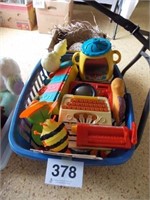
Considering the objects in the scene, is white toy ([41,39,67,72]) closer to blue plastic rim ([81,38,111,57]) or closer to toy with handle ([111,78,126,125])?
blue plastic rim ([81,38,111,57])

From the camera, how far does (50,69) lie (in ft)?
2.76

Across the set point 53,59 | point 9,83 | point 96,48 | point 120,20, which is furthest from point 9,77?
point 120,20

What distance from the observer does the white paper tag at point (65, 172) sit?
0.63 m

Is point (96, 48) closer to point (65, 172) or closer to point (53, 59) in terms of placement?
point (53, 59)

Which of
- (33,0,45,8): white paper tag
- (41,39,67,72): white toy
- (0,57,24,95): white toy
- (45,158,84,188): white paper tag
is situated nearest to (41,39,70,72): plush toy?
(41,39,67,72): white toy

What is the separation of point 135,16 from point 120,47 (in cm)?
48

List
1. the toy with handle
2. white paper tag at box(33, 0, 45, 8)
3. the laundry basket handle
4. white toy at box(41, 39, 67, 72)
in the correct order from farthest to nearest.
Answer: white paper tag at box(33, 0, 45, 8)
white toy at box(41, 39, 67, 72)
the toy with handle
the laundry basket handle

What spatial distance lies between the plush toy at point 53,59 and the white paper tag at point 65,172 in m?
0.36

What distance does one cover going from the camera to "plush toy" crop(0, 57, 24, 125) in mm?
819

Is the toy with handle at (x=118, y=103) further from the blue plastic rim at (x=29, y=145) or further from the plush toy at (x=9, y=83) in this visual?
the plush toy at (x=9, y=83)

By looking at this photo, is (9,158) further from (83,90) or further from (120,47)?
(120,47)

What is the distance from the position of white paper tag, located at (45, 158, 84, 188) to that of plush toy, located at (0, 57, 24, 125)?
0.93ft

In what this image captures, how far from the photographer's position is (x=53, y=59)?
819 mm

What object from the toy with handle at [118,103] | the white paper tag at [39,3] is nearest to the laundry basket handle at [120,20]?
the toy with handle at [118,103]
